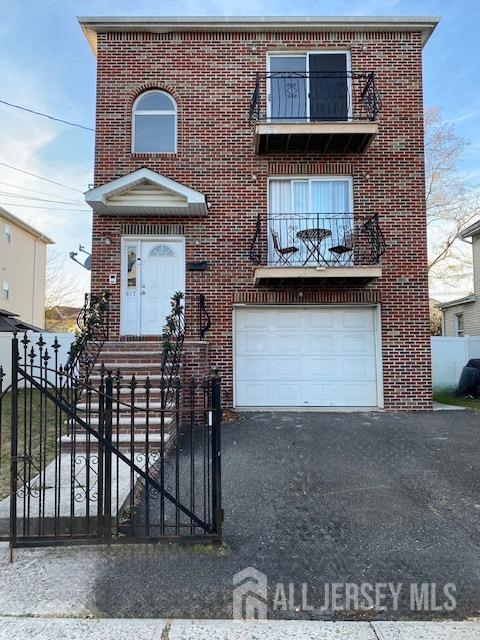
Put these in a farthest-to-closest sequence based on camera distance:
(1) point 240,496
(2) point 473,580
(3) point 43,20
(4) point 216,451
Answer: (3) point 43,20, (1) point 240,496, (4) point 216,451, (2) point 473,580

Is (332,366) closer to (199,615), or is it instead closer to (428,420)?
(428,420)

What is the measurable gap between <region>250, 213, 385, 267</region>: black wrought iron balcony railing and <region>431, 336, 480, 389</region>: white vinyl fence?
204 inches

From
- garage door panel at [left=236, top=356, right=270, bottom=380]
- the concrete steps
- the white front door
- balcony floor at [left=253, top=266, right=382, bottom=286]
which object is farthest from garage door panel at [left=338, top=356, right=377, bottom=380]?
the concrete steps

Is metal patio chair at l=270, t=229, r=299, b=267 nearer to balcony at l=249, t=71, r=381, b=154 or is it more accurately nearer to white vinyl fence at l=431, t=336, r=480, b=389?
balcony at l=249, t=71, r=381, b=154

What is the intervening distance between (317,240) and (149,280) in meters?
3.67

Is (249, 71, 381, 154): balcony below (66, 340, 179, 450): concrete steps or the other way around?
the other way around

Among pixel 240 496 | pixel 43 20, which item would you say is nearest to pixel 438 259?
pixel 43 20

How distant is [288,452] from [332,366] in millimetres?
3657

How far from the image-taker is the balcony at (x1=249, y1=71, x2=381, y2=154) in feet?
30.9

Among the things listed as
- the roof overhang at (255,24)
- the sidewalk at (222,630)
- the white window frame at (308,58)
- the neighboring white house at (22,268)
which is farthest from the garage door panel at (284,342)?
the neighboring white house at (22,268)

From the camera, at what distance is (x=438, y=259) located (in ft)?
77.6

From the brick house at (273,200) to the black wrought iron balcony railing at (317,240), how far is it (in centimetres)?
3

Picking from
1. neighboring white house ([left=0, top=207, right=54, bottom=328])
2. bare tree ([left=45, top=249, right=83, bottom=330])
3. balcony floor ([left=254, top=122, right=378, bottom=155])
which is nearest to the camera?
balcony floor ([left=254, top=122, right=378, bottom=155])

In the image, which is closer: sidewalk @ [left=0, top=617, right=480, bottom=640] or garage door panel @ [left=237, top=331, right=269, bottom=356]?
sidewalk @ [left=0, top=617, right=480, bottom=640]
